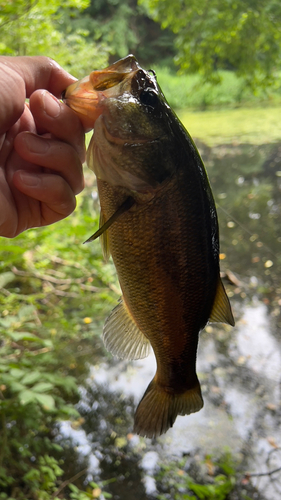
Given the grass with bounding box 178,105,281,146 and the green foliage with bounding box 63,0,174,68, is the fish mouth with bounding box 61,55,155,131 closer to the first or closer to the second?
the grass with bounding box 178,105,281,146

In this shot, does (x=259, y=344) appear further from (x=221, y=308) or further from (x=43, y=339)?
(x=221, y=308)

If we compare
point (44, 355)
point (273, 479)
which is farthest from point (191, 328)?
point (273, 479)

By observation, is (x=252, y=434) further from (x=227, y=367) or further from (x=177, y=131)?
(x=177, y=131)

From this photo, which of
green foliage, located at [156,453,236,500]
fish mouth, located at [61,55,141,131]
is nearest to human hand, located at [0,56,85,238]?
fish mouth, located at [61,55,141,131]

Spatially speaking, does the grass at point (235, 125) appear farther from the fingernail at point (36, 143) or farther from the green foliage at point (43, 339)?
the fingernail at point (36, 143)

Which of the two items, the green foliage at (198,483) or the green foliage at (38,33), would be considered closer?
the green foliage at (198,483)

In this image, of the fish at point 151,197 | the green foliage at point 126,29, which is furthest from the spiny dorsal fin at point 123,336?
the green foliage at point 126,29

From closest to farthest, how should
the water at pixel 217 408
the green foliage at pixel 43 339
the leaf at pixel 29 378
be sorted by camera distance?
the leaf at pixel 29 378 < the green foliage at pixel 43 339 < the water at pixel 217 408
